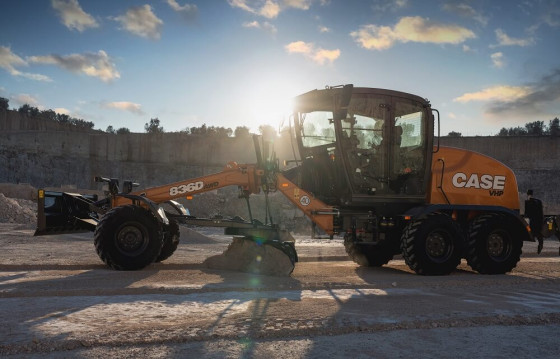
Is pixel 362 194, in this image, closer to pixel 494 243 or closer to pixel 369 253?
pixel 369 253

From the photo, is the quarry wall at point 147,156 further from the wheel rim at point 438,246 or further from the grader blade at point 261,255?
the grader blade at point 261,255

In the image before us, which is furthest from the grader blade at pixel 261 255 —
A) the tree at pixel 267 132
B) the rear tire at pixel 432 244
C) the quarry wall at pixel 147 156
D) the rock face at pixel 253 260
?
the quarry wall at pixel 147 156

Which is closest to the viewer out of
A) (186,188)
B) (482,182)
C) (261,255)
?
(261,255)

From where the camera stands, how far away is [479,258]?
9.68m

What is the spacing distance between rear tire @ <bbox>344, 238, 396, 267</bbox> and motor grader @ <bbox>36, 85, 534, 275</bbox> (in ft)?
2.26

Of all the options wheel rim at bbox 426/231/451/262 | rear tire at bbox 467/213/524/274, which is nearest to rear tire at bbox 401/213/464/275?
wheel rim at bbox 426/231/451/262

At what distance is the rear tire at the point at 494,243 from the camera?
968 centimetres

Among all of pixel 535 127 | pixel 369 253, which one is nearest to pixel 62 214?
pixel 369 253

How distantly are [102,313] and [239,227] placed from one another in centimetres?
405

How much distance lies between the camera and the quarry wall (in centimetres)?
4806

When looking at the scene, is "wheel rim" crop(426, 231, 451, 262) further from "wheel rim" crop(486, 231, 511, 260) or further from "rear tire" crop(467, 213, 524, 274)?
"wheel rim" crop(486, 231, 511, 260)

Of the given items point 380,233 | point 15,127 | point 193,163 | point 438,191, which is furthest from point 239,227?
point 15,127

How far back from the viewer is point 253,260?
8.64 m

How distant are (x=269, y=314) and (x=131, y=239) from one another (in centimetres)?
427
